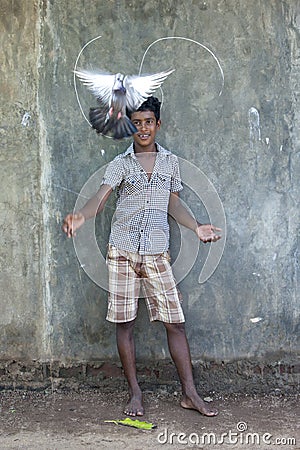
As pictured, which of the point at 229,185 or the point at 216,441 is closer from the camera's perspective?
the point at 216,441

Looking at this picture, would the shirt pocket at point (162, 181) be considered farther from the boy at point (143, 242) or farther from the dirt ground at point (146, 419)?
the dirt ground at point (146, 419)

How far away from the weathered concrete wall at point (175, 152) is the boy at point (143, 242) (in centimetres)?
25

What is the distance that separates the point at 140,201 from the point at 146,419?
4.26ft

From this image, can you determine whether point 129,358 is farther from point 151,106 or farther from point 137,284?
point 151,106

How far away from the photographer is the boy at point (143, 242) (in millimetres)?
4008

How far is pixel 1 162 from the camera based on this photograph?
14.1 feet

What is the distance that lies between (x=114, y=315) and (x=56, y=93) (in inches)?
56.8

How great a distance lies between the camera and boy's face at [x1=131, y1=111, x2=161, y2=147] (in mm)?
4000

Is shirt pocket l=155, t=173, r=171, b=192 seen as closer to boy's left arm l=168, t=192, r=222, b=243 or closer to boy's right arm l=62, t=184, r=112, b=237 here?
boy's left arm l=168, t=192, r=222, b=243

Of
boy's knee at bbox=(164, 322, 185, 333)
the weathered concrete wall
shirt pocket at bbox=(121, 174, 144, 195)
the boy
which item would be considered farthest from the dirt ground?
shirt pocket at bbox=(121, 174, 144, 195)

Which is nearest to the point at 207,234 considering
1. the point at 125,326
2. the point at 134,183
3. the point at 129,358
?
the point at 134,183

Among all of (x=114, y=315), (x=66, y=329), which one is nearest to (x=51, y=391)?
(x=66, y=329)

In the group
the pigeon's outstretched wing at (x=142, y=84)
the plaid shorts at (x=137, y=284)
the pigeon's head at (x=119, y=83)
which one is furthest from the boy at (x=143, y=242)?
the pigeon's head at (x=119, y=83)

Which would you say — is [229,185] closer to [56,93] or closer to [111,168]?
[111,168]
